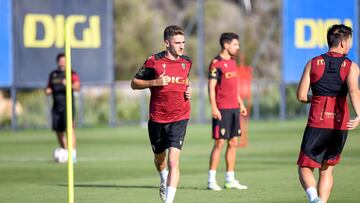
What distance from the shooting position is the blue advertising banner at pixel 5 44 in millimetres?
31812

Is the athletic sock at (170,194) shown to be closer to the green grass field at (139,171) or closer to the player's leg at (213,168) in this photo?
the green grass field at (139,171)

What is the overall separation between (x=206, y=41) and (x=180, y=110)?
50261mm

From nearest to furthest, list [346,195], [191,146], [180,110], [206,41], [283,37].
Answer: [180,110] → [346,195] → [191,146] → [283,37] → [206,41]

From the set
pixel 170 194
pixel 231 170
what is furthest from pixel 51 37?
pixel 170 194

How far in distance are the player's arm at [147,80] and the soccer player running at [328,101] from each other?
1.95 meters

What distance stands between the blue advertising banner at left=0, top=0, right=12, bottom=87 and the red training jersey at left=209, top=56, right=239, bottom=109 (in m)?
16.8

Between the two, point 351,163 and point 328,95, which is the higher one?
point 328,95

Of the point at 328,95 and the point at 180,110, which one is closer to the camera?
the point at 328,95

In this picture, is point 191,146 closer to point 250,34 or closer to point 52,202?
point 52,202

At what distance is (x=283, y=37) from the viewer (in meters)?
36.3

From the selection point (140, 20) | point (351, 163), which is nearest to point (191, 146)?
point (351, 163)

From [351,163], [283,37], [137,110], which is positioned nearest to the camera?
[351,163]

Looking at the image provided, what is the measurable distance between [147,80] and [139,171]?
639 centimetres

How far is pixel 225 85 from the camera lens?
16.2 metres
